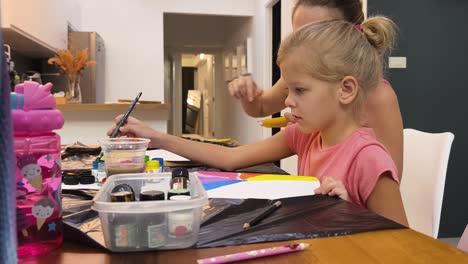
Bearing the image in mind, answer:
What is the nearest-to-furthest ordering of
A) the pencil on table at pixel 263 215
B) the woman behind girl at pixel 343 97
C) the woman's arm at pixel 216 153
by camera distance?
the pencil on table at pixel 263 215 < the woman behind girl at pixel 343 97 < the woman's arm at pixel 216 153

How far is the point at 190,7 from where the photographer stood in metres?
5.40

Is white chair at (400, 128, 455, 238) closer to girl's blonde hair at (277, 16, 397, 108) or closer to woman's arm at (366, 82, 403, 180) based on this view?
woman's arm at (366, 82, 403, 180)

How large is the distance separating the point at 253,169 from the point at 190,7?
455cm

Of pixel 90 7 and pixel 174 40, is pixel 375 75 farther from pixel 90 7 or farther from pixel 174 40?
pixel 174 40

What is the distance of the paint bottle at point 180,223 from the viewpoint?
528 mm

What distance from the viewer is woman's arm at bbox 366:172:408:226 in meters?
0.86

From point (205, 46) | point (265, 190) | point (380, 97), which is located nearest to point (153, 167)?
point (265, 190)

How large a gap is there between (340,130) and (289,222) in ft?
1.54

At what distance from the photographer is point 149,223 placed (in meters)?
0.52

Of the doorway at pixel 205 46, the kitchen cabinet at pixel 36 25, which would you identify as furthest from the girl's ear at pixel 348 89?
the doorway at pixel 205 46

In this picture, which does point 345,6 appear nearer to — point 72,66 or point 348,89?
point 348,89

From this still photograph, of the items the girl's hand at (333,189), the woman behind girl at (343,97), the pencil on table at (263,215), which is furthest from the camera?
the woman behind girl at (343,97)

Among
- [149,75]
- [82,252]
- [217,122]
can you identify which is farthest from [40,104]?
[217,122]

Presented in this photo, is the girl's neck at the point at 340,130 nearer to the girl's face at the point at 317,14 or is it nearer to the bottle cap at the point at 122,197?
the girl's face at the point at 317,14
